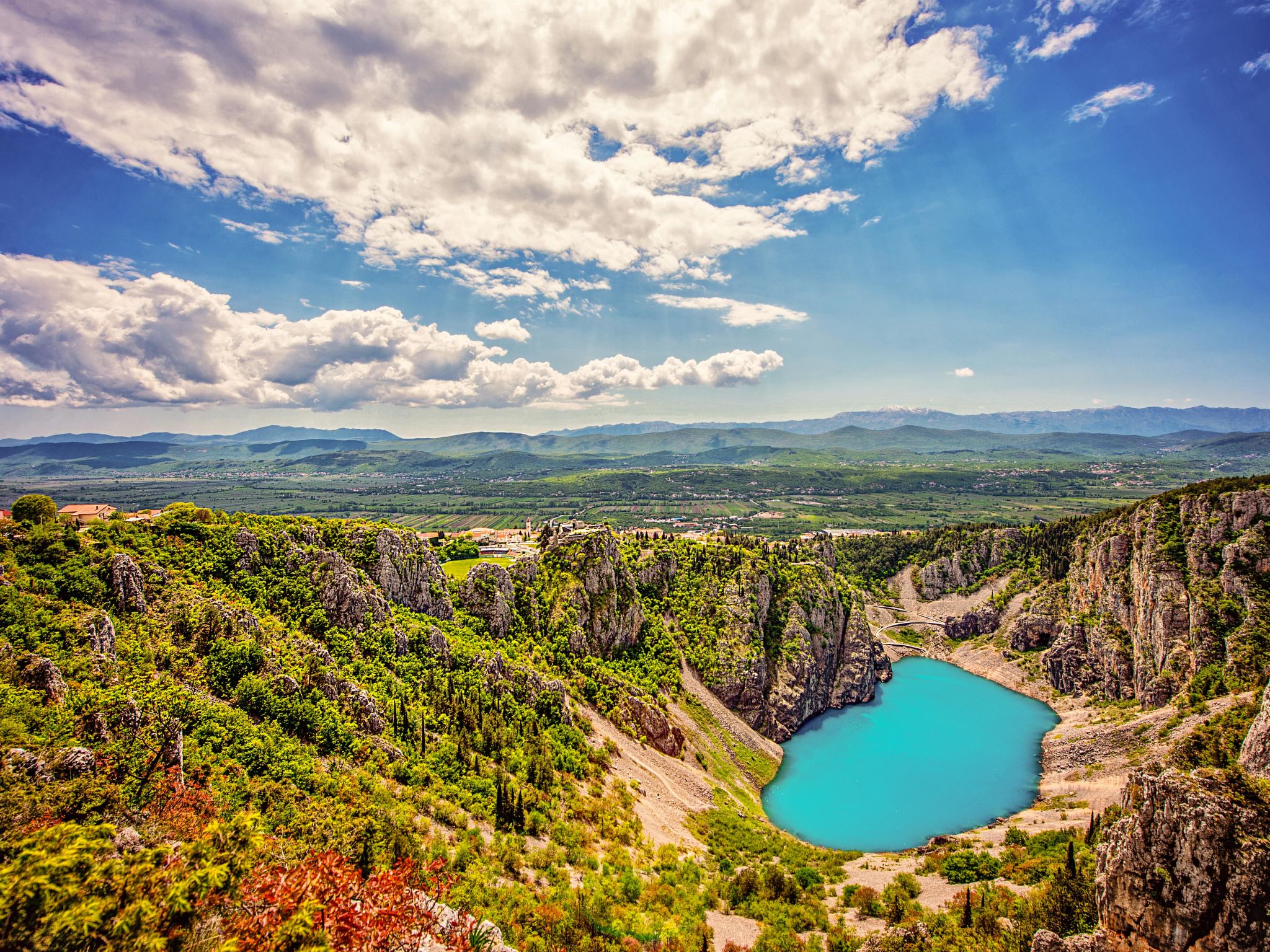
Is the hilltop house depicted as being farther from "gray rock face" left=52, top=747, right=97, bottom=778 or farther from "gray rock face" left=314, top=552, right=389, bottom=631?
"gray rock face" left=52, top=747, right=97, bottom=778

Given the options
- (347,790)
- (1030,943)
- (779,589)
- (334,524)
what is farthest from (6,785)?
(779,589)

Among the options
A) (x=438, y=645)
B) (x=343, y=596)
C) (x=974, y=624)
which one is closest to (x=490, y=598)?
(x=438, y=645)

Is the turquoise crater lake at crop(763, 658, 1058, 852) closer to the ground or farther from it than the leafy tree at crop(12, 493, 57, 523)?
closer to the ground

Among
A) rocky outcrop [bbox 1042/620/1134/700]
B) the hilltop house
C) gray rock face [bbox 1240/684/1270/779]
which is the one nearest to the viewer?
gray rock face [bbox 1240/684/1270/779]

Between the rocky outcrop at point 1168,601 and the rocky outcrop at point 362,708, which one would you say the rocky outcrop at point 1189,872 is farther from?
the rocky outcrop at point 1168,601

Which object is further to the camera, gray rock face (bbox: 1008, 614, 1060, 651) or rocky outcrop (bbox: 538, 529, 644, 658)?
gray rock face (bbox: 1008, 614, 1060, 651)

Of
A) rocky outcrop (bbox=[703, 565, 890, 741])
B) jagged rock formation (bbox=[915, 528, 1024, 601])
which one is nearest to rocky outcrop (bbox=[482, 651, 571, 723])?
rocky outcrop (bbox=[703, 565, 890, 741])

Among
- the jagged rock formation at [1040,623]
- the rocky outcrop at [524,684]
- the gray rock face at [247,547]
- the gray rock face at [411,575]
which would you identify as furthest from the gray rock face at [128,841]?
the jagged rock formation at [1040,623]
